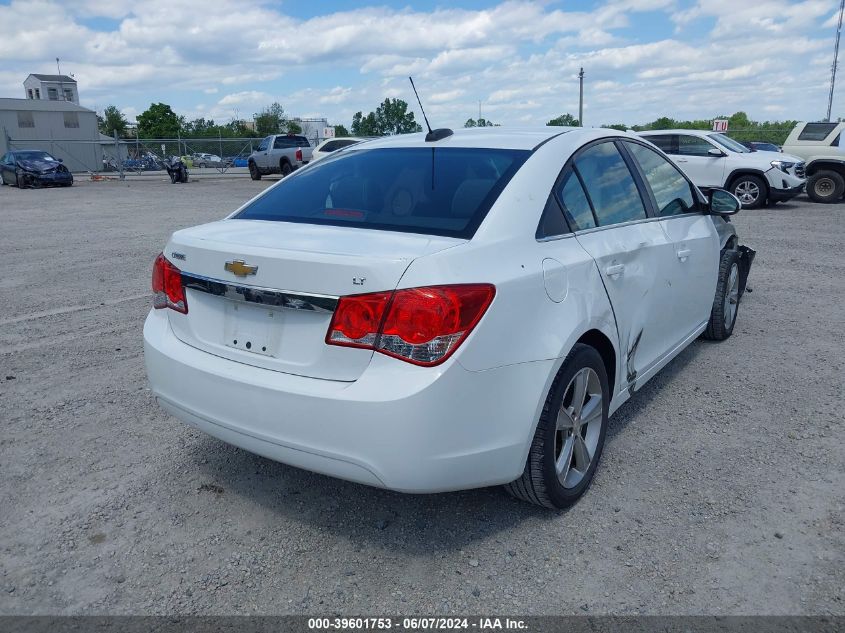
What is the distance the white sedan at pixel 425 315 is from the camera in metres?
2.43

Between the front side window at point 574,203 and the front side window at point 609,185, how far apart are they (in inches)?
2.8

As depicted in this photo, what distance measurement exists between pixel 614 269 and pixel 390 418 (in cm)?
146

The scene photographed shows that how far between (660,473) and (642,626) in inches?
46.4

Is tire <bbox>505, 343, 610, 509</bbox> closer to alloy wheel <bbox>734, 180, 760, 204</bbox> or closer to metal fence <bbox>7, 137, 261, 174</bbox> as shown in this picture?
alloy wheel <bbox>734, 180, 760, 204</bbox>

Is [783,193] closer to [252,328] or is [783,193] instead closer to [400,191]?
[400,191]

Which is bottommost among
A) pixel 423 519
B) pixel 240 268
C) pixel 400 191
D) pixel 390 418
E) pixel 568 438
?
pixel 423 519

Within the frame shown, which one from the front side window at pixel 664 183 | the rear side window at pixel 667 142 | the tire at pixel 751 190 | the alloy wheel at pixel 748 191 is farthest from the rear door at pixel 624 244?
the alloy wheel at pixel 748 191

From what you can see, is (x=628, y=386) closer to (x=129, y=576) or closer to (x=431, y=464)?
(x=431, y=464)

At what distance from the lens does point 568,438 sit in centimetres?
310

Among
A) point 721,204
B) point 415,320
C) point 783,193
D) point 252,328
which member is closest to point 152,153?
point 783,193

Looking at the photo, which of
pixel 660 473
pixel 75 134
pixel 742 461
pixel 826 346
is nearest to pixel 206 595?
pixel 660 473

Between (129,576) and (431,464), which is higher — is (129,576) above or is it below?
below

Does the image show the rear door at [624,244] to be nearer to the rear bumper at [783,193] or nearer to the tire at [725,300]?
the tire at [725,300]

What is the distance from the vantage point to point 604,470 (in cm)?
349
